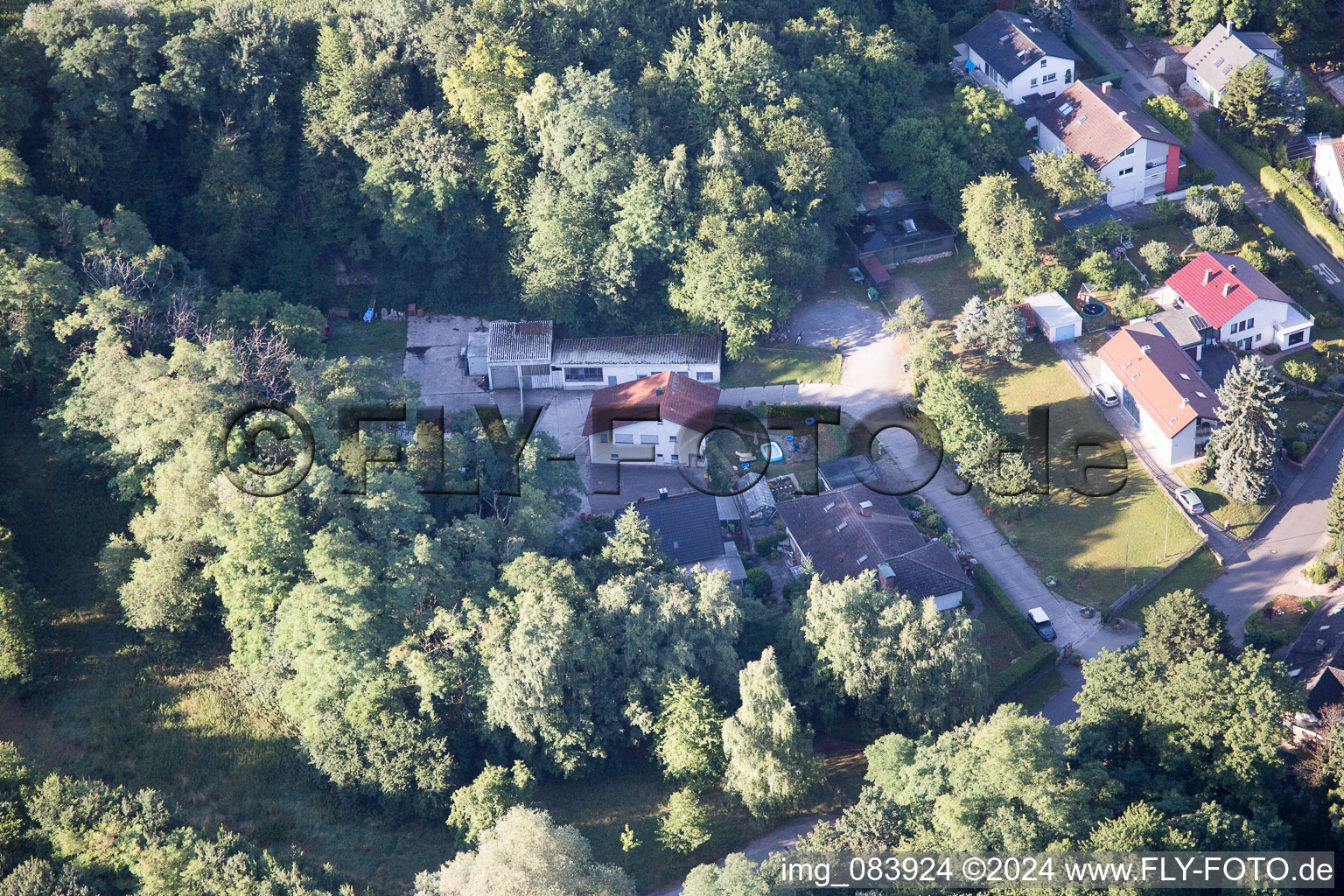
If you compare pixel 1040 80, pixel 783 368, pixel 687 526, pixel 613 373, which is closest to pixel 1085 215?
pixel 1040 80

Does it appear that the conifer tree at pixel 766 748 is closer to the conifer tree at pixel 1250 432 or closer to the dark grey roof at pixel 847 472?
the dark grey roof at pixel 847 472

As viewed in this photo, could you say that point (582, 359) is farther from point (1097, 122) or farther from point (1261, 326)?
point (1261, 326)

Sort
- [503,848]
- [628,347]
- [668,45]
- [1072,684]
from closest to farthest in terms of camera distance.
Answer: [503,848] < [1072,684] < [628,347] < [668,45]

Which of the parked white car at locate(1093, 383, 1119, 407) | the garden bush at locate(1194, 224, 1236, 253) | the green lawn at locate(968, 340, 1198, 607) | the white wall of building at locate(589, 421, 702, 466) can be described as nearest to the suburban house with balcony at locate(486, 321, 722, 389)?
the white wall of building at locate(589, 421, 702, 466)

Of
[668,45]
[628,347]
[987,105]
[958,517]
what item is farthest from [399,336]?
[987,105]

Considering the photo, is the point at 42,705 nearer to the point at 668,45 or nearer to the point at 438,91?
the point at 438,91

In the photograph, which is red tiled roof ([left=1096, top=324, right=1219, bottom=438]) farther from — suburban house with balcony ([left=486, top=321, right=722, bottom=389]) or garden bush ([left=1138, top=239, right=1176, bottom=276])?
suburban house with balcony ([left=486, top=321, right=722, bottom=389])

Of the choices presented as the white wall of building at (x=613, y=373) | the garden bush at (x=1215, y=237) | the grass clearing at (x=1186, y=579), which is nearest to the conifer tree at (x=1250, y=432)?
the grass clearing at (x=1186, y=579)
